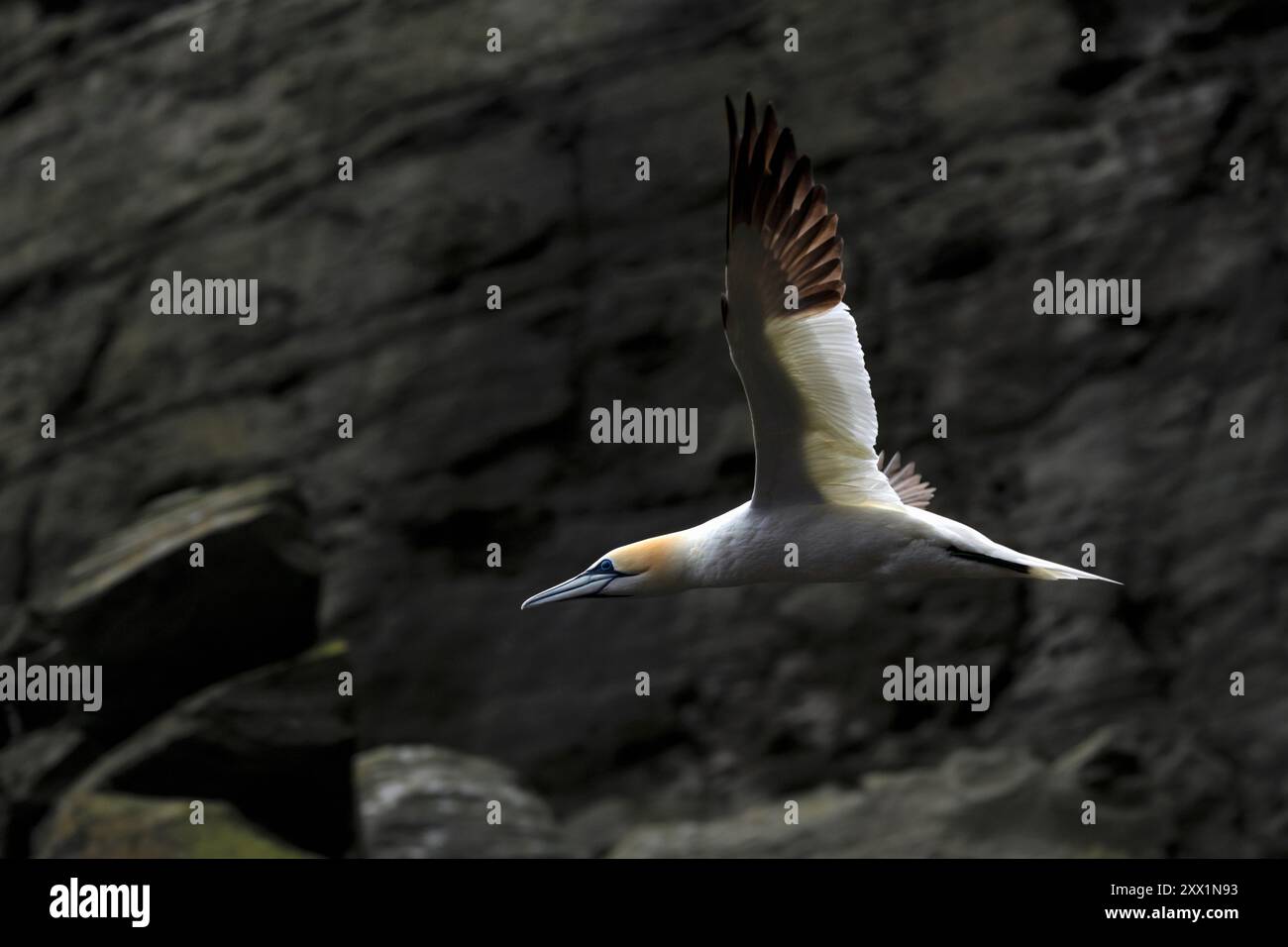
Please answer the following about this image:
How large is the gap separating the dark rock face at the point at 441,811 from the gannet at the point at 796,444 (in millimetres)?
4468

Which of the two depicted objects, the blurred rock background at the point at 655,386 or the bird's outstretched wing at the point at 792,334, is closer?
the bird's outstretched wing at the point at 792,334

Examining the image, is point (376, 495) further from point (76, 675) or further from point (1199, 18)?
point (1199, 18)

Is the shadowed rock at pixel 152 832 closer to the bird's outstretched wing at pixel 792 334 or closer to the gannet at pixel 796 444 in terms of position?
the gannet at pixel 796 444

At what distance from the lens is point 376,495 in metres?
17.3

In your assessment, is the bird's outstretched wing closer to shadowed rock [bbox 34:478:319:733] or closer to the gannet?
the gannet

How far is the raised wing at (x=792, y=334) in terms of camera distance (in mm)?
7453

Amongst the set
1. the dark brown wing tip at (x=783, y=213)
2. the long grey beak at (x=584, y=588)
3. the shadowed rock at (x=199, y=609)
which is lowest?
the long grey beak at (x=584, y=588)

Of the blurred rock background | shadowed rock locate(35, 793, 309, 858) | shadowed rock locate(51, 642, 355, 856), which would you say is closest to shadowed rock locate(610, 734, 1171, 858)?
the blurred rock background

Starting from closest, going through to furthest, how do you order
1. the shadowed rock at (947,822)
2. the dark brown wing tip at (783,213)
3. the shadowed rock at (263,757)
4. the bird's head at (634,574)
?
the dark brown wing tip at (783,213) < the bird's head at (634,574) < the shadowed rock at (263,757) < the shadowed rock at (947,822)

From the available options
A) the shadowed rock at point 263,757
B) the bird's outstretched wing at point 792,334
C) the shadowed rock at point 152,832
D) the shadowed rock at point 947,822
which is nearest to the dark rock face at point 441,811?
the shadowed rock at point 263,757

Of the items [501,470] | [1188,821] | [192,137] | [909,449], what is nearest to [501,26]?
[192,137]

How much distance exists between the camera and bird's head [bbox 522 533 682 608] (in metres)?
8.24

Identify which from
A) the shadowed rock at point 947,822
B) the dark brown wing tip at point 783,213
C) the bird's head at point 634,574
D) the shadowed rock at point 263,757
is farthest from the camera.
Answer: the shadowed rock at point 947,822

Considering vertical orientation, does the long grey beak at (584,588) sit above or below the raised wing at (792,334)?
below
